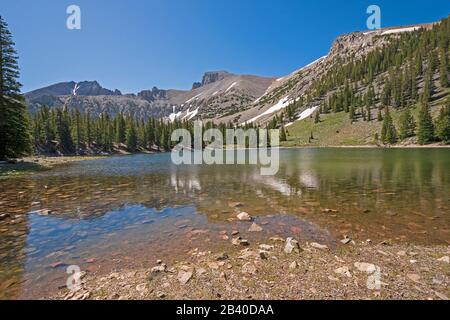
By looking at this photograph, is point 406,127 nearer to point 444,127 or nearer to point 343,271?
point 444,127

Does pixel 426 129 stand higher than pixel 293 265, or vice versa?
pixel 426 129

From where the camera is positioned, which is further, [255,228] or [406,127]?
[406,127]

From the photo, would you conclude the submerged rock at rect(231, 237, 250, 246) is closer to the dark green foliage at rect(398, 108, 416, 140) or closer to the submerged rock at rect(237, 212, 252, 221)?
the submerged rock at rect(237, 212, 252, 221)

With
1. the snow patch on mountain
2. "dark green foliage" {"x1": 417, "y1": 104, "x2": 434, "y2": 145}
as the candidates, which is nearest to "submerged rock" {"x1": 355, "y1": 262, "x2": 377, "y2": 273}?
"dark green foliage" {"x1": 417, "y1": 104, "x2": 434, "y2": 145}

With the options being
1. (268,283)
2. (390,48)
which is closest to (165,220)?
(268,283)

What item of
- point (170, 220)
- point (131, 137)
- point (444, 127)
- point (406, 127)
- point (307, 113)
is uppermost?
point (307, 113)

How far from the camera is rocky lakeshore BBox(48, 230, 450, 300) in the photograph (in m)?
5.60

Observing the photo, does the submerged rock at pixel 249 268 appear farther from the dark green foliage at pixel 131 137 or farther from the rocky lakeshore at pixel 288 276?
the dark green foliage at pixel 131 137

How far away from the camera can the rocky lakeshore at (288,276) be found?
560 cm

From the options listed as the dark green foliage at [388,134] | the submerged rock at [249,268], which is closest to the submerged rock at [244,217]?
the submerged rock at [249,268]

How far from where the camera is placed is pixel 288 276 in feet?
21.0

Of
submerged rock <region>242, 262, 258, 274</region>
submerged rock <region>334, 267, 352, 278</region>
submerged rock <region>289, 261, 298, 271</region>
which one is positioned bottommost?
submerged rock <region>242, 262, 258, 274</region>


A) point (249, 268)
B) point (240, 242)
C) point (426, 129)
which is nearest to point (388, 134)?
point (426, 129)

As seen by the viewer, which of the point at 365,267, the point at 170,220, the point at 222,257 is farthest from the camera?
the point at 170,220
